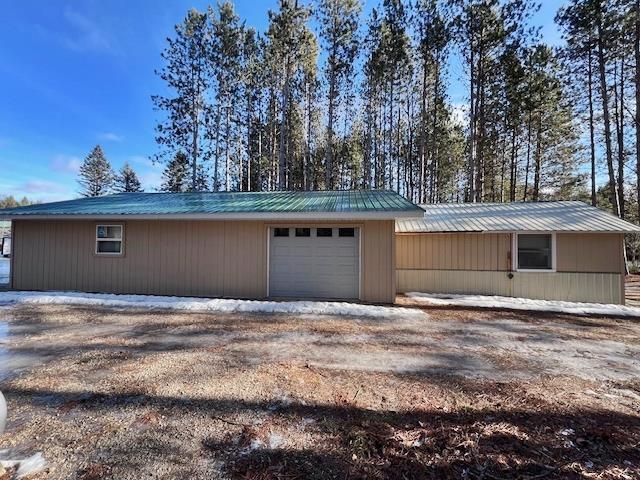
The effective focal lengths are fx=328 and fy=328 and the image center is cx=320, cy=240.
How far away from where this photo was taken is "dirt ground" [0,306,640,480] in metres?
2.17

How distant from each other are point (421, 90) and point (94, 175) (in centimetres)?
4636

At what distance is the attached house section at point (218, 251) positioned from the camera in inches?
319

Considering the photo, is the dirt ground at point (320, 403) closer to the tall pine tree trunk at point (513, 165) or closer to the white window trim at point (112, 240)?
the white window trim at point (112, 240)

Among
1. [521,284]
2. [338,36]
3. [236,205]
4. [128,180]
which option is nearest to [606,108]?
[521,284]

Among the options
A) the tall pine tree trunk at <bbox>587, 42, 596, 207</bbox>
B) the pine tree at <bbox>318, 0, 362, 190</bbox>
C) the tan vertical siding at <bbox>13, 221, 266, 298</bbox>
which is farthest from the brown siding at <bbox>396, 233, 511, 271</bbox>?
the tall pine tree trunk at <bbox>587, 42, 596, 207</bbox>

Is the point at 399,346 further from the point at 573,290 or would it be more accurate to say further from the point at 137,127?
the point at 137,127

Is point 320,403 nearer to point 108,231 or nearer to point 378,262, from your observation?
Result: point 378,262

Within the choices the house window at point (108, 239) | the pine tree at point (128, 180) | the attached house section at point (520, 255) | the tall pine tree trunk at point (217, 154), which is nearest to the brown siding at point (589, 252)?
the attached house section at point (520, 255)

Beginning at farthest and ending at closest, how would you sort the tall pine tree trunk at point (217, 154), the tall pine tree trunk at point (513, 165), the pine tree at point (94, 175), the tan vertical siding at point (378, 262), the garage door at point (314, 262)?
the pine tree at point (94, 175), the tall pine tree trunk at point (513, 165), the tall pine tree trunk at point (217, 154), the garage door at point (314, 262), the tan vertical siding at point (378, 262)

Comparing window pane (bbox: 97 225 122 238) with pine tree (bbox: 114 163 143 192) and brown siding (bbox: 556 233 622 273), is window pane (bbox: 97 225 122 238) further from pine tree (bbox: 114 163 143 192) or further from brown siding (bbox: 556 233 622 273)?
pine tree (bbox: 114 163 143 192)

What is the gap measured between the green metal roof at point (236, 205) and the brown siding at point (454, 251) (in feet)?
5.61

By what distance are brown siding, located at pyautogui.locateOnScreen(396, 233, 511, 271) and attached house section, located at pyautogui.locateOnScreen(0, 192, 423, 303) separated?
5.82 feet

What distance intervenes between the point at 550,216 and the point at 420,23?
12.2m

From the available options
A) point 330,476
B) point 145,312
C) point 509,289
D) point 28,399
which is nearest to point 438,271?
point 509,289
